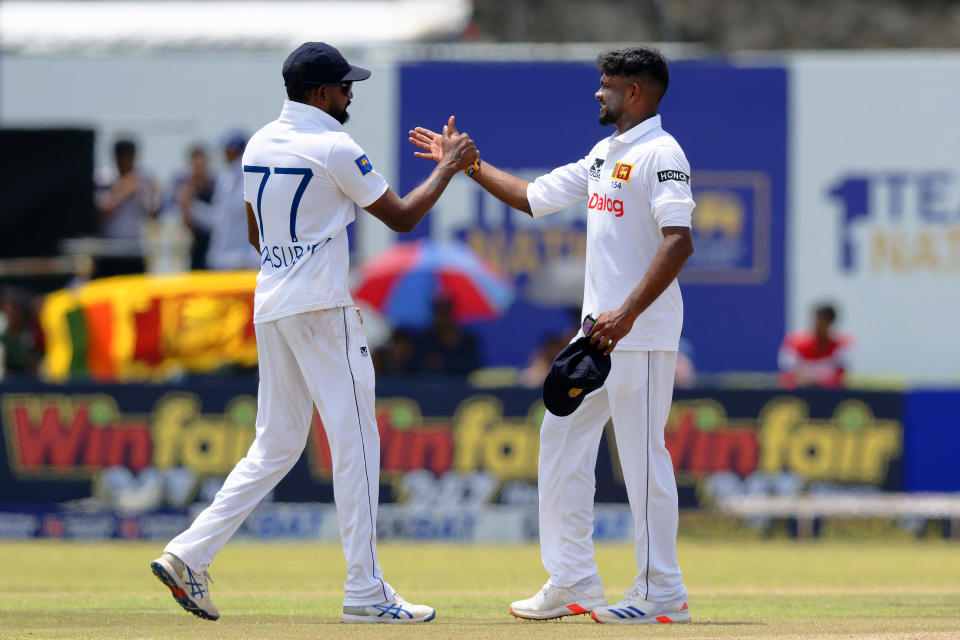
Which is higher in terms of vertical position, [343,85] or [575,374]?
[343,85]

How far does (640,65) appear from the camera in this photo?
6.71m

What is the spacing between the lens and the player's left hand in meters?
6.44

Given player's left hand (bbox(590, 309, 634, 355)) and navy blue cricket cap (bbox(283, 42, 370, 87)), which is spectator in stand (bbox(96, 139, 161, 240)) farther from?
player's left hand (bbox(590, 309, 634, 355))

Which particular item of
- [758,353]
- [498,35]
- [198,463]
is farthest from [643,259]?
[498,35]

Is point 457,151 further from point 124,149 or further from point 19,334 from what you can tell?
point 124,149

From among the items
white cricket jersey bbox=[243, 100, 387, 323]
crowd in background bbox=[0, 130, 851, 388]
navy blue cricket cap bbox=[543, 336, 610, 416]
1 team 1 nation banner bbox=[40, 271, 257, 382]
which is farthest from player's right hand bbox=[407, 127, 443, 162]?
1 team 1 nation banner bbox=[40, 271, 257, 382]

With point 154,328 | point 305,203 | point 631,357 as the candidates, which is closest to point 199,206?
point 154,328

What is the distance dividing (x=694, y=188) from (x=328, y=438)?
1090 cm

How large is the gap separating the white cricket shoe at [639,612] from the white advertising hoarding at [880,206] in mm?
10660

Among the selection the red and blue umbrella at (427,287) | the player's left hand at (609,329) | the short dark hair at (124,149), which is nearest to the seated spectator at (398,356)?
the red and blue umbrella at (427,287)

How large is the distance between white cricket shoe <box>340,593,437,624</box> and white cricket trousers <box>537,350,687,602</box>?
0.64 metres

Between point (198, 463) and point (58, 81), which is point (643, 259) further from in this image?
point (58, 81)

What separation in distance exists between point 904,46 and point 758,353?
10691 mm

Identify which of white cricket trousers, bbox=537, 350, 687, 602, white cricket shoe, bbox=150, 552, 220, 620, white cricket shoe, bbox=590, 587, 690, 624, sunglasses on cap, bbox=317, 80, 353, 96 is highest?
sunglasses on cap, bbox=317, 80, 353, 96
